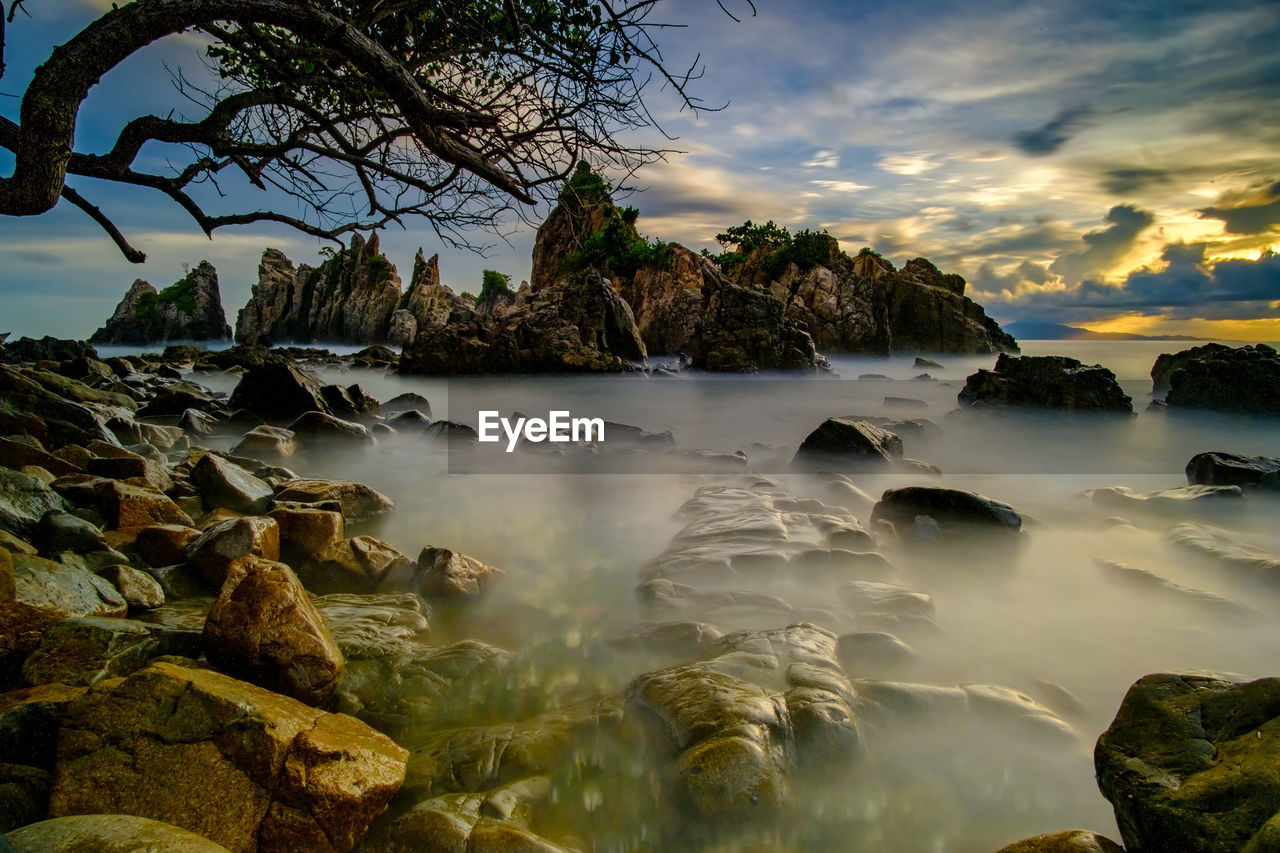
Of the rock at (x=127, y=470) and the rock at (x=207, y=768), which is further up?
the rock at (x=127, y=470)

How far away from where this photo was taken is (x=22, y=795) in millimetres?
1907

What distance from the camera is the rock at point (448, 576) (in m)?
4.17

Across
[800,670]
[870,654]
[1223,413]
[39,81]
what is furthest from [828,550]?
[1223,413]

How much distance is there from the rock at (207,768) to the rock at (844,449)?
7.18m

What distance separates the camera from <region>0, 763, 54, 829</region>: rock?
6.15 ft

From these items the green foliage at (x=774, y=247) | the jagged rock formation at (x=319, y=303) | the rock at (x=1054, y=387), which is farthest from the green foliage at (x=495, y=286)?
the rock at (x=1054, y=387)

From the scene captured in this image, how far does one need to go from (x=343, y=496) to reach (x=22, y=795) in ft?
12.9

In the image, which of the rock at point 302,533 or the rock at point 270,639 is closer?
the rock at point 270,639

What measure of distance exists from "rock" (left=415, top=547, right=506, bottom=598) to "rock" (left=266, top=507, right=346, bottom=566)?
2.29 feet

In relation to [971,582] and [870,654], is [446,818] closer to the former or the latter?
[870,654]

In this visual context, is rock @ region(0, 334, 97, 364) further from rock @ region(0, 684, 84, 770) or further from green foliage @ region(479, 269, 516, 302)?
green foliage @ region(479, 269, 516, 302)

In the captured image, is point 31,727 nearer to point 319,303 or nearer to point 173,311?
point 319,303

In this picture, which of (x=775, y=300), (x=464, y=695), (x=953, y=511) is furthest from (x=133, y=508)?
(x=775, y=300)

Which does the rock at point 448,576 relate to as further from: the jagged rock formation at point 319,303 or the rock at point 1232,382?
the jagged rock formation at point 319,303
